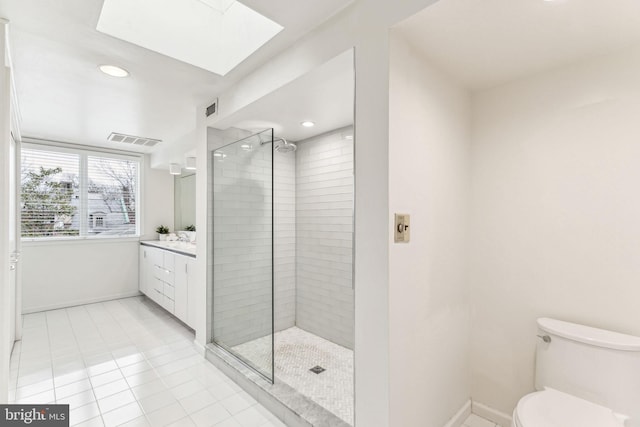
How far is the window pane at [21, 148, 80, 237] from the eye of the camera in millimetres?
4008

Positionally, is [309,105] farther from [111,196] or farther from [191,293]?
[111,196]

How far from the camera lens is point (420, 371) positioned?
5.11ft

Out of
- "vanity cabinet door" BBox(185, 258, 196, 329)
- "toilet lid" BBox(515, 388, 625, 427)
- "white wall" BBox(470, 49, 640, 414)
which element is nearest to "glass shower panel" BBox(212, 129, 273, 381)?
"vanity cabinet door" BBox(185, 258, 196, 329)

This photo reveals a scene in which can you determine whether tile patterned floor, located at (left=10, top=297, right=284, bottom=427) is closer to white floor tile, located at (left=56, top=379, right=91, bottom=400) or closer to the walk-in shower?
white floor tile, located at (left=56, top=379, right=91, bottom=400)

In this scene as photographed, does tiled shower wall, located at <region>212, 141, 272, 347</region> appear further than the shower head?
No

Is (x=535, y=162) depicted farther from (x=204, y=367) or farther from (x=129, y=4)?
(x=204, y=367)

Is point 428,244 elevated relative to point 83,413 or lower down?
elevated

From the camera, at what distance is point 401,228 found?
144 cm

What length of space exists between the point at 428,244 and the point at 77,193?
16.3 ft

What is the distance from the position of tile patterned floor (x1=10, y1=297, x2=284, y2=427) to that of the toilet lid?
140cm

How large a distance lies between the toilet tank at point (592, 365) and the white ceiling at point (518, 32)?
4.68 ft

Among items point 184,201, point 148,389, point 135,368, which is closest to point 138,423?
point 148,389

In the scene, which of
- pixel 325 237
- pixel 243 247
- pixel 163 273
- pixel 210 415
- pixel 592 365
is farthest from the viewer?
pixel 163 273

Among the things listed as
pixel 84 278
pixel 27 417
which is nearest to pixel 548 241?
pixel 27 417
